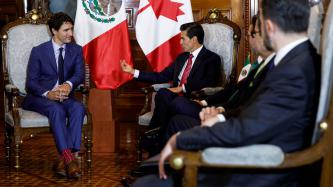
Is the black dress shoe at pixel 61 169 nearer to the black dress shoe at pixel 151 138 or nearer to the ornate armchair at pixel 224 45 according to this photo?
Answer: the black dress shoe at pixel 151 138

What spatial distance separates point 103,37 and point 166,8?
1.96ft

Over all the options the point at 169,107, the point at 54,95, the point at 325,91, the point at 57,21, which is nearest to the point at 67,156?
the point at 54,95

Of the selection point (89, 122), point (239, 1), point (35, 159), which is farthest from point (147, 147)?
point (239, 1)

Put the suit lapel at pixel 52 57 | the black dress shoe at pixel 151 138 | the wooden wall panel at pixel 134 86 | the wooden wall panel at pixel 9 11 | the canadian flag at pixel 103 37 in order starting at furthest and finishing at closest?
1. the wooden wall panel at pixel 9 11
2. the wooden wall panel at pixel 134 86
3. the canadian flag at pixel 103 37
4. the suit lapel at pixel 52 57
5. the black dress shoe at pixel 151 138

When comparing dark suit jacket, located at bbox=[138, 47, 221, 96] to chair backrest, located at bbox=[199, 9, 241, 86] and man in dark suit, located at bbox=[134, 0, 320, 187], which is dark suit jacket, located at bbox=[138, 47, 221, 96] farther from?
man in dark suit, located at bbox=[134, 0, 320, 187]

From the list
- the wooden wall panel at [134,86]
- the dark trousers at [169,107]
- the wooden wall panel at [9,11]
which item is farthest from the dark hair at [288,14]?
the wooden wall panel at [9,11]

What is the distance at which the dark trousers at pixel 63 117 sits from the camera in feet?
13.8

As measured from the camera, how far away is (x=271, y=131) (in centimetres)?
202

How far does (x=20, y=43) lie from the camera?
4648 millimetres

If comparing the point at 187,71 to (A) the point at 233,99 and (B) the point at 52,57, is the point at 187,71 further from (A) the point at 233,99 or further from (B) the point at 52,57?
(A) the point at 233,99

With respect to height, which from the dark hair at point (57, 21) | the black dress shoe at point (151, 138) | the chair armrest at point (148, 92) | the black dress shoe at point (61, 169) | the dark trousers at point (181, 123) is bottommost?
the black dress shoe at point (61, 169)

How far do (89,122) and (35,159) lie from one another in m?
A: 0.72

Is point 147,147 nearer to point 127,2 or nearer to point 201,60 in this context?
point 201,60

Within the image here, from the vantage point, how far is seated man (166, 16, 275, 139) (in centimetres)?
264
